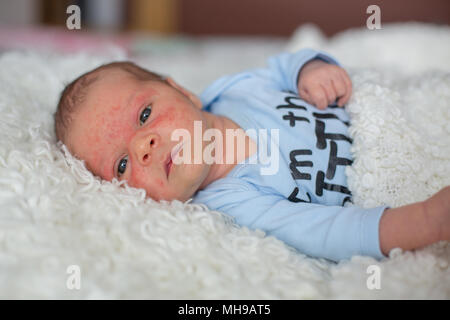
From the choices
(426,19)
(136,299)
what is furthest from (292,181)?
(426,19)

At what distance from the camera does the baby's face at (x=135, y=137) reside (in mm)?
892

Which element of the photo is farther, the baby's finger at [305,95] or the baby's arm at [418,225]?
the baby's finger at [305,95]

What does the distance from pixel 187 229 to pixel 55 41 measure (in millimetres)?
1913

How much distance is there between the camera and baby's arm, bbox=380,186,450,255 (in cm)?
73

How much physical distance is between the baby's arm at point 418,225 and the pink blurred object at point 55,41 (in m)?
1.68

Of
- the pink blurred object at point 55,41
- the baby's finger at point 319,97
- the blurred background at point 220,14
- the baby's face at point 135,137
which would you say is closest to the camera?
the baby's face at point 135,137

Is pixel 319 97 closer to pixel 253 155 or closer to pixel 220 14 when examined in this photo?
pixel 253 155

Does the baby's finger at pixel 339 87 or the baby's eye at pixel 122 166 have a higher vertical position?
the baby's finger at pixel 339 87

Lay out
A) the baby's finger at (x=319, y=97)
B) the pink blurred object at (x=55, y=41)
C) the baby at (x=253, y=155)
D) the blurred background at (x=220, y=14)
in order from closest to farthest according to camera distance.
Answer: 1. the baby at (x=253, y=155)
2. the baby's finger at (x=319, y=97)
3. the pink blurred object at (x=55, y=41)
4. the blurred background at (x=220, y=14)

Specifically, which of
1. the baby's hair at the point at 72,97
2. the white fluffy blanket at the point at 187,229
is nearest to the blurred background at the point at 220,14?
the white fluffy blanket at the point at 187,229

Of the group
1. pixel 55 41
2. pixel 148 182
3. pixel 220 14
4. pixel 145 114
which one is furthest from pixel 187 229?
pixel 220 14

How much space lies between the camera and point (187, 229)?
760 mm

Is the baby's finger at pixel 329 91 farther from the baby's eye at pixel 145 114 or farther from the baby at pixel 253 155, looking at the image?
the baby's eye at pixel 145 114

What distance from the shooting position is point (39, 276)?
1.99ft
